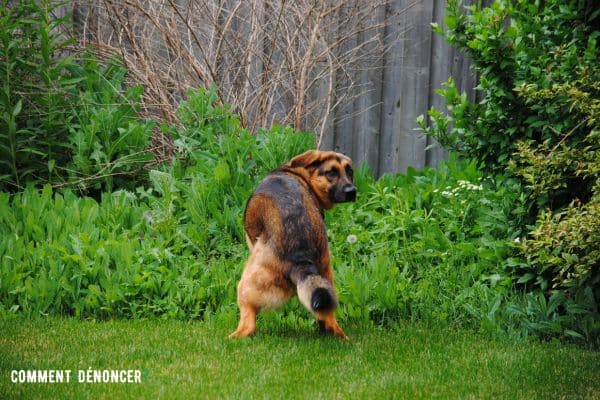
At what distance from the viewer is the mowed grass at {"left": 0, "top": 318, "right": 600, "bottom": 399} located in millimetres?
4020

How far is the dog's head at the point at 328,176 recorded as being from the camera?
518 centimetres

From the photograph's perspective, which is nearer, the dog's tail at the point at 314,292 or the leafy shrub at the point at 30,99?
the dog's tail at the point at 314,292

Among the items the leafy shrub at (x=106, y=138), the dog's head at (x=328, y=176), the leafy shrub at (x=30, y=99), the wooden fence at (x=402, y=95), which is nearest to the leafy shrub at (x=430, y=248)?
the dog's head at (x=328, y=176)

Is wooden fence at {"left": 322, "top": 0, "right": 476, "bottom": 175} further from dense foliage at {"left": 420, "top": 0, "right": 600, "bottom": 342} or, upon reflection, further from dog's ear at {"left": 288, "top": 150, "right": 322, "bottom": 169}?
dog's ear at {"left": 288, "top": 150, "right": 322, "bottom": 169}

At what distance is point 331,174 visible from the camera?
5.23m

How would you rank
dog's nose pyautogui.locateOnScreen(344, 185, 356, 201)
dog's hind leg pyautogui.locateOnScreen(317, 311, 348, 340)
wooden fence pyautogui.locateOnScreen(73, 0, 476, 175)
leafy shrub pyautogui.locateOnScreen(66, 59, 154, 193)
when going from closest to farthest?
dog's hind leg pyautogui.locateOnScreen(317, 311, 348, 340) → dog's nose pyautogui.locateOnScreen(344, 185, 356, 201) → leafy shrub pyautogui.locateOnScreen(66, 59, 154, 193) → wooden fence pyautogui.locateOnScreen(73, 0, 476, 175)

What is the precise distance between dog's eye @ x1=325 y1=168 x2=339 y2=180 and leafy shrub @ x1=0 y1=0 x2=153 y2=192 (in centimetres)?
266

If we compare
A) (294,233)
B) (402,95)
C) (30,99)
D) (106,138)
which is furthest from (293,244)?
(402,95)

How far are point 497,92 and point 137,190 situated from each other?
3466mm

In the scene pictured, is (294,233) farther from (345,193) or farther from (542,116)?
(542,116)

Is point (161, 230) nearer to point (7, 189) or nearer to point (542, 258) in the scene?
point (7, 189)

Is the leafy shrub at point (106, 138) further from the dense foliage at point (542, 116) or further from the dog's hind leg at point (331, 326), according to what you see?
the dense foliage at point (542, 116)

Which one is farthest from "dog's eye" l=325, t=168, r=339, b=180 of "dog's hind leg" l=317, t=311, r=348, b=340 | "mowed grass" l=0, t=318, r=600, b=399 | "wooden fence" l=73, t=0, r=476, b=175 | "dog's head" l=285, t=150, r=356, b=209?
"wooden fence" l=73, t=0, r=476, b=175

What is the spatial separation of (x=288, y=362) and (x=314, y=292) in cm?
42
